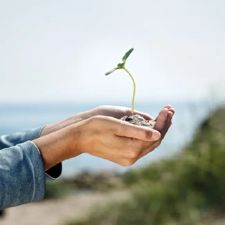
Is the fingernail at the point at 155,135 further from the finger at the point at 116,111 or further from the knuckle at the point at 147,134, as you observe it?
the finger at the point at 116,111

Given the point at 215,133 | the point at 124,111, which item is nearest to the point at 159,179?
the point at 215,133

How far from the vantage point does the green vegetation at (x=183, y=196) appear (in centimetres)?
537

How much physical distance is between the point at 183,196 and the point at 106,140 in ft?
13.7

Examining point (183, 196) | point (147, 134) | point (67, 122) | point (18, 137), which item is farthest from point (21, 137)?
point (183, 196)

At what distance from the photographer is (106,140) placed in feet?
5.32

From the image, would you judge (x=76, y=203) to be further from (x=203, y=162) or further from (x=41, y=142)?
(x=41, y=142)

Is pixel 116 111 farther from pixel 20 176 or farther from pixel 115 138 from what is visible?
pixel 20 176

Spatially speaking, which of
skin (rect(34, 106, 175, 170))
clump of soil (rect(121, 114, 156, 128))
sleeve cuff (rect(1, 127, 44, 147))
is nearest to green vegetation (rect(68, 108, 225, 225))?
sleeve cuff (rect(1, 127, 44, 147))

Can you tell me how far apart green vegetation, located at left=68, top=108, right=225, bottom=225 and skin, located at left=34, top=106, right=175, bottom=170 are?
358cm

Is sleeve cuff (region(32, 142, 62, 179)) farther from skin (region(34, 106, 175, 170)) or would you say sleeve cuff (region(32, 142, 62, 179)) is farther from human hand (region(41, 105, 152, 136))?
human hand (region(41, 105, 152, 136))

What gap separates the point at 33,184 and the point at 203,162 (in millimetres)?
4410

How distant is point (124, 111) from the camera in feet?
6.37

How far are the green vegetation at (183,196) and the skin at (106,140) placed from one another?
3585 millimetres

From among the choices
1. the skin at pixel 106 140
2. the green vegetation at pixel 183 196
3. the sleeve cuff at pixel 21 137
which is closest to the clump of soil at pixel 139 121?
the skin at pixel 106 140
